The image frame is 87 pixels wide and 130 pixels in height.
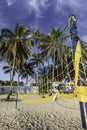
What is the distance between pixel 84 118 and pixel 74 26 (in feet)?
8.16

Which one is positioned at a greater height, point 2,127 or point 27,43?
point 27,43

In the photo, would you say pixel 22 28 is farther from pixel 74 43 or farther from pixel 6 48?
pixel 74 43

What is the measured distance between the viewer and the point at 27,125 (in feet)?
33.3

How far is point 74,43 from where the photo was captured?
5.64m

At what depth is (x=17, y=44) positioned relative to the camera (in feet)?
89.3

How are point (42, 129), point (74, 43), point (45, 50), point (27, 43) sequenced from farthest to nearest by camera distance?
point (45, 50), point (27, 43), point (42, 129), point (74, 43)

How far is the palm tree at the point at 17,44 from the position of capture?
2692 centimetres

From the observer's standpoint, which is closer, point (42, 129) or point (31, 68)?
point (42, 129)

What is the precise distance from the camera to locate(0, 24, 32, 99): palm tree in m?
26.9

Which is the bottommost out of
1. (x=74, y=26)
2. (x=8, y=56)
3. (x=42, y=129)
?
(x=42, y=129)

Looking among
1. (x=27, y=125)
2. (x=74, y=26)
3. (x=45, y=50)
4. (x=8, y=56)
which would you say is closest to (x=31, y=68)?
(x=45, y=50)

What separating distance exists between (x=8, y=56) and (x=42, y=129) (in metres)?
19.8

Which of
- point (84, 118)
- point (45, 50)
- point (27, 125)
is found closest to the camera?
point (84, 118)

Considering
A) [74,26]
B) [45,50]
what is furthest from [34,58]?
[74,26]
